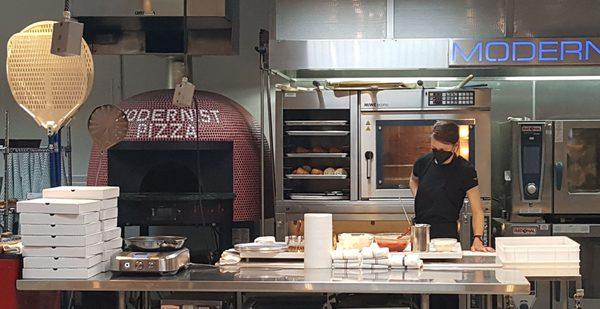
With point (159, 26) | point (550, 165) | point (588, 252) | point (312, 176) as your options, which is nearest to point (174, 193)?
point (312, 176)

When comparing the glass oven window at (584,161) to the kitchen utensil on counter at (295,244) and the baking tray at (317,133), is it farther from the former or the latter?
the kitchen utensil on counter at (295,244)

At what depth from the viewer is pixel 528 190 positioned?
593 centimetres

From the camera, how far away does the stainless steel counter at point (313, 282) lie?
3.71 m

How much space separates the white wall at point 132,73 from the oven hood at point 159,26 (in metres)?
0.33

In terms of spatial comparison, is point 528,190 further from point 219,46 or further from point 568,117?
point 219,46

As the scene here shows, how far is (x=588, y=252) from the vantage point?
19.9 ft

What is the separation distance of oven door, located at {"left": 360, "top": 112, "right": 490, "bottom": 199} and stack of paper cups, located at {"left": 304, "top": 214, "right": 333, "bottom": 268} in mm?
2072

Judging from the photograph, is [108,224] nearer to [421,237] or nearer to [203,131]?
[421,237]

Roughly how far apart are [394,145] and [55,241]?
2.91 meters

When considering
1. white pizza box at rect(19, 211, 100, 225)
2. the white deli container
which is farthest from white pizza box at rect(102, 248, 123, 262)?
the white deli container

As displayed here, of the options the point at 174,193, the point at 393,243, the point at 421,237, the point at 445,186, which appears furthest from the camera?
the point at 174,193

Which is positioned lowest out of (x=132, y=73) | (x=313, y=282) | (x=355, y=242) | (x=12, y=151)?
(x=313, y=282)

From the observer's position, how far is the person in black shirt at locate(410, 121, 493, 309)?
5.41 meters

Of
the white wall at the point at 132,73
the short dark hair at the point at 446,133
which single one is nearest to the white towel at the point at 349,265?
the short dark hair at the point at 446,133
